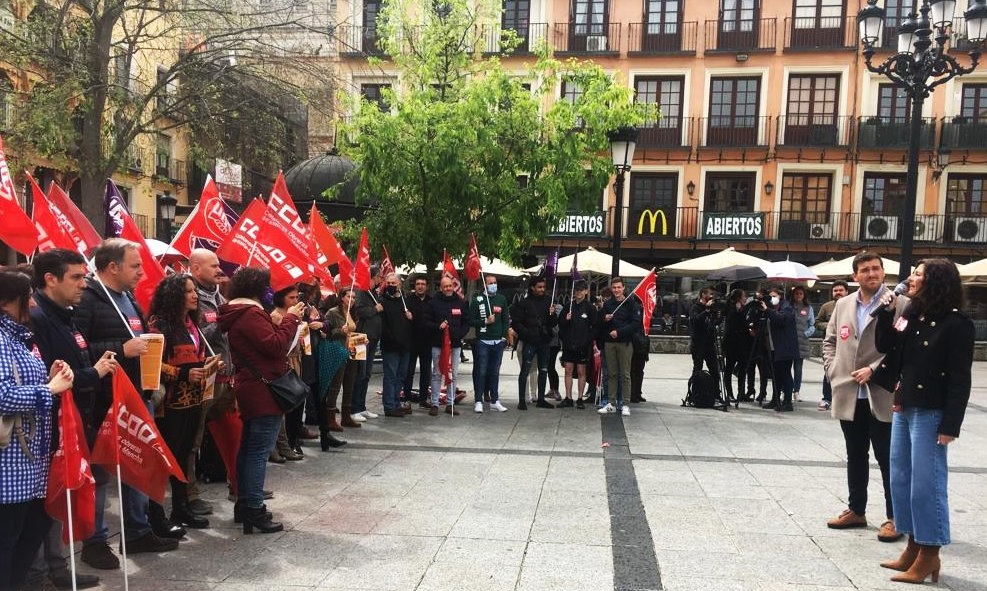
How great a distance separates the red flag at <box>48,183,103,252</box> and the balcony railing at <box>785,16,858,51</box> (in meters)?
26.0

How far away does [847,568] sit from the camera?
4328mm

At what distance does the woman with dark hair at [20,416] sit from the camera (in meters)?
3.05

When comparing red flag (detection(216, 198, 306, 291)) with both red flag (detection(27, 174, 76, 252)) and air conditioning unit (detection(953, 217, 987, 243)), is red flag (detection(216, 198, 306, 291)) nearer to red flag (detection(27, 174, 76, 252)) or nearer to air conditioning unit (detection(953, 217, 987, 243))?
red flag (detection(27, 174, 76, 252))

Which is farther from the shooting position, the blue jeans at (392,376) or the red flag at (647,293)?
the red flag at (647,293)

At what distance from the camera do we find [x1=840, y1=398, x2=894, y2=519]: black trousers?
503 centimetres

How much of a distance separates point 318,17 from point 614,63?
592 inches

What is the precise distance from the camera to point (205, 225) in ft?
22.5

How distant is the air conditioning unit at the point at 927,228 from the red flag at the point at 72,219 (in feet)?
89.8

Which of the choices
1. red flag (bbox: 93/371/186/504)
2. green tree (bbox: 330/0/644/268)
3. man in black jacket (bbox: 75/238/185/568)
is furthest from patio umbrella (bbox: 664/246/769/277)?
red flag (bbox: 93/371/186/504)

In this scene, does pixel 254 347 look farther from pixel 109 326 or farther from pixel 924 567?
pixel 924 567

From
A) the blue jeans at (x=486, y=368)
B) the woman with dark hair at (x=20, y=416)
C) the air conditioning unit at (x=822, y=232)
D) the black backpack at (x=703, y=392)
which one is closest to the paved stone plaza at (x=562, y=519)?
the woman with dark hair at (x=20, y=416)

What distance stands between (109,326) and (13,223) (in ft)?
2.43

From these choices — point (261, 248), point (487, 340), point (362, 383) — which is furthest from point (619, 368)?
point (261, 248)

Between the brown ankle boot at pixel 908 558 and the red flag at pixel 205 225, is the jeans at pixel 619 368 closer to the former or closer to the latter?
the red flag at pixel 205 225
